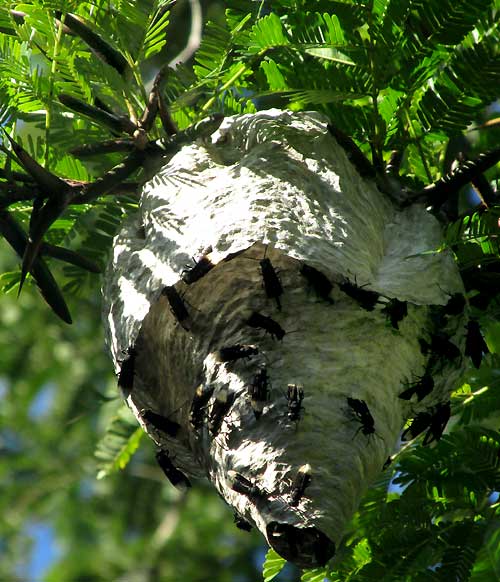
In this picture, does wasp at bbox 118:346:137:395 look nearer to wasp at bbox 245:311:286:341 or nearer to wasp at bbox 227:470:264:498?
wasp at bbox 245:311:286:341

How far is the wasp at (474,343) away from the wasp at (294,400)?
2.20 feet

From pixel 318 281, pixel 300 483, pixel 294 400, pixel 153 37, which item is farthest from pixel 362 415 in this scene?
pixel 153 37

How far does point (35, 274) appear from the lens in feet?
9.95

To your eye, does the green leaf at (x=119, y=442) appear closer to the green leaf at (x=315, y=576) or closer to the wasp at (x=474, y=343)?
the green leaf at (x=315, y=576)

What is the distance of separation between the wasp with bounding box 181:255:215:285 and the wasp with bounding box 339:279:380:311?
367 mm

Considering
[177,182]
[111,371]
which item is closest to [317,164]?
[177,182]

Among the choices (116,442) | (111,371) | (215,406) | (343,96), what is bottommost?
(111,371)

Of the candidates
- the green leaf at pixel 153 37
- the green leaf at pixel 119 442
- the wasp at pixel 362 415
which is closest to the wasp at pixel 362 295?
the wasp at pixel 362 415

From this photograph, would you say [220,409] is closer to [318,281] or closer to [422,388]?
[318,281]

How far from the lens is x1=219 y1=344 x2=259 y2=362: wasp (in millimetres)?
2619

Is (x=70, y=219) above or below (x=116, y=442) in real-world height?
above

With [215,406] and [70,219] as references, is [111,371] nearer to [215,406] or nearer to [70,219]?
[70,219]

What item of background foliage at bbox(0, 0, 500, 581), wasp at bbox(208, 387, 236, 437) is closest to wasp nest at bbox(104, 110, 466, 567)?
wasp at bbox(208, 387, 236, 437)

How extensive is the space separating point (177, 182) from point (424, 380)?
101 cm
